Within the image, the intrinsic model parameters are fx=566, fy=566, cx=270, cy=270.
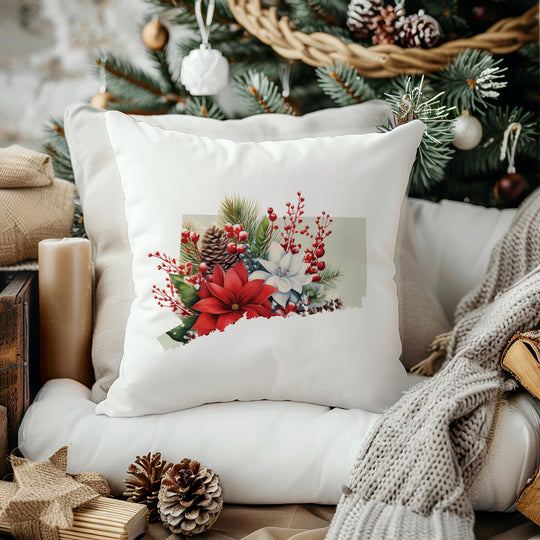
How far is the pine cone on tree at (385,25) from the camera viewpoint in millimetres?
1131

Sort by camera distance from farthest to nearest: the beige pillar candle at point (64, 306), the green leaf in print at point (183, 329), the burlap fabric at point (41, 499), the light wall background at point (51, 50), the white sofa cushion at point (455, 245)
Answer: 1. the light wall background at point (51, 50)
2. the white sofa cushion at point (455, 245)
3. the beige pillar candle at point (64, 306)
4. the green leaf in print at point (183, 329)
5. the burlap fabric at point (41, 499)

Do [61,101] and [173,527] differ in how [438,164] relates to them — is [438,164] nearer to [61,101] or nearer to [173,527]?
[173,527]

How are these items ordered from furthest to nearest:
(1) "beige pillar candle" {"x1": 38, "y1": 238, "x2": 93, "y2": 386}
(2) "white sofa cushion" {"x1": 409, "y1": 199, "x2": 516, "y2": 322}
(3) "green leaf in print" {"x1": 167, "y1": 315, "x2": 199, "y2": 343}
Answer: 1. (2) "white sofa cushion" {"x1": 409, "y1": 199, "x2": 516, "y2": 322}
2. (1) "beige pillar candle" {"x1": 38, "y1": 238, "x2": 93, "y2": 386}
3. (3) "green leaf in print" {"x1": 167, "y1": 315, "x2": 199, "y2": 343}

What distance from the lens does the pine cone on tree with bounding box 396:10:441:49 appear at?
3.63ft

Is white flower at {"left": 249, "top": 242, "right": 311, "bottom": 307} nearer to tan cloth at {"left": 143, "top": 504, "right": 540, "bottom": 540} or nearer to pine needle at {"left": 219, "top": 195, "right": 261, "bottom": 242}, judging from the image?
pine needle at {"left": 219, "top": 195, "right": 261, "bottom": 242}

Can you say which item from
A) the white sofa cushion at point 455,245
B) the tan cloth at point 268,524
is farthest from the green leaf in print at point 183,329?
the white sofa cushion at point 455,245

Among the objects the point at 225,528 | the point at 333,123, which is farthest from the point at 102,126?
the point at 225,528

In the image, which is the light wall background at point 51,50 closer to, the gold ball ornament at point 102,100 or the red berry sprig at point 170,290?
the gold ball ornament at point 102,100

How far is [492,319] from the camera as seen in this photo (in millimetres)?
806

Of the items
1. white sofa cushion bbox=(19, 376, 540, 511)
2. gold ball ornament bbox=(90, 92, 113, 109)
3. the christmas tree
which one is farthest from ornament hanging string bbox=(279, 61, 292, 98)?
white sofa cushion bbox=(19, 376, 540, 511)

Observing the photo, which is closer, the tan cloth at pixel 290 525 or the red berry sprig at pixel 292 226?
the tan cloth at pixel 290 525

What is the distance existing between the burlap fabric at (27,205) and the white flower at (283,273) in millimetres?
429

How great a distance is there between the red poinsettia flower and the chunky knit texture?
0.71ft

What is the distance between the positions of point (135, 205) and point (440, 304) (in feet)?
1.91
